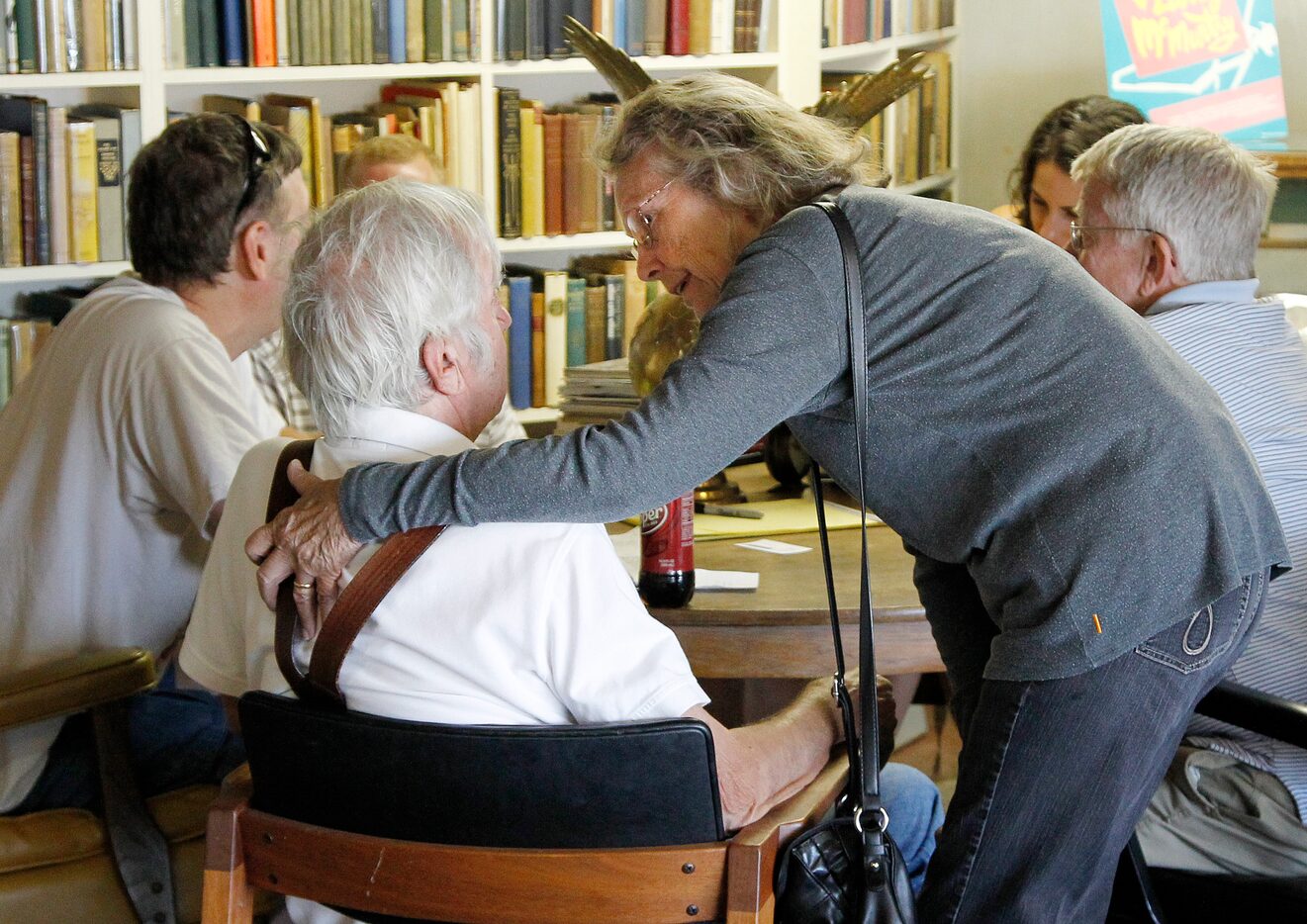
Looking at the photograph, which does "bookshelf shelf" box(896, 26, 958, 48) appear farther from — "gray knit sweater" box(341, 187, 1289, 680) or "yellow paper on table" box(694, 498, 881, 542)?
"gray knit sweater" box(341, 187, 1289, 680)

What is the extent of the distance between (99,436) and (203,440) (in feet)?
0.56

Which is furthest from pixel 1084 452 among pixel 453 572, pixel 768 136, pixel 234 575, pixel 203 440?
pixel 203 440

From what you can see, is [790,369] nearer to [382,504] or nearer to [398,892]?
[382,504]

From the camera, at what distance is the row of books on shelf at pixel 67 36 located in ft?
9.28

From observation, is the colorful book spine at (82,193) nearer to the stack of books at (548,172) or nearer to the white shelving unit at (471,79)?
the white shelving unit at (471,79)

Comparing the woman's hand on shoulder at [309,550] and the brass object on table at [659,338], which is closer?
the woman's hand on shoulder at [309,550]

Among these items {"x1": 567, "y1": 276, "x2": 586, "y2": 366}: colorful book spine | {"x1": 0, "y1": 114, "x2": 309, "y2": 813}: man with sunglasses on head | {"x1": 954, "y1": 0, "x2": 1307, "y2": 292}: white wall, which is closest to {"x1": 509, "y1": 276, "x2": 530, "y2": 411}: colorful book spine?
{"x1": 567, "y1": 276, "x2": 586, "y2": 366}: colorful book spine

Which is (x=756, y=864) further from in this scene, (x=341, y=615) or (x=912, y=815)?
(x=912, y=815)

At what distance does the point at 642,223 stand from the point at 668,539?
420 mm

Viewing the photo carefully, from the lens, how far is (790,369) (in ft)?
4.16

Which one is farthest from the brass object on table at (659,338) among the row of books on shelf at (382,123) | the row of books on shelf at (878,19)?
the row of books on shelf at (878,19)

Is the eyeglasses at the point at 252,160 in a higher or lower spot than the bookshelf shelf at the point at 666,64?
lower

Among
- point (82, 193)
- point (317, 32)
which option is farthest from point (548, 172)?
point (82, 193)

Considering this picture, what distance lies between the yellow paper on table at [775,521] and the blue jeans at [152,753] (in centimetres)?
75
